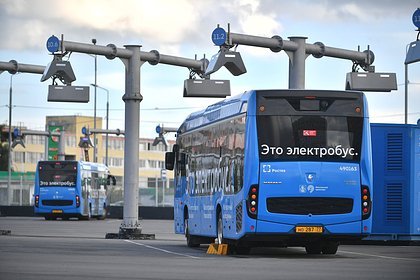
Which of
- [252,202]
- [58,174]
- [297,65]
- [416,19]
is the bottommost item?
[252,202]

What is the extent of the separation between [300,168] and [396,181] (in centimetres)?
830

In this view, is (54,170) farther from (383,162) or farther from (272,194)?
(272,194)

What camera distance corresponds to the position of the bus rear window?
2597 centimetres

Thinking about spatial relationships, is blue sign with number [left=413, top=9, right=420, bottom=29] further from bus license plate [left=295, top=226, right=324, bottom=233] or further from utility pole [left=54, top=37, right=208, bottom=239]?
utility pole [left=54, top=37, right=208, bottom=239]

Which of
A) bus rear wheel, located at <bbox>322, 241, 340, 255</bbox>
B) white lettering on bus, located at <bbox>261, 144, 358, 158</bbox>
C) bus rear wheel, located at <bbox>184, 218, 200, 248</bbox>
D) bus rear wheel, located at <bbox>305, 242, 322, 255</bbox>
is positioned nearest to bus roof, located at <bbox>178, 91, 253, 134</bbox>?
white lettering on bus, located at <bbox>261, 144, 358, 158</bbox>

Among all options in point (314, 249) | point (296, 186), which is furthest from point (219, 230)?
point (296, 186)

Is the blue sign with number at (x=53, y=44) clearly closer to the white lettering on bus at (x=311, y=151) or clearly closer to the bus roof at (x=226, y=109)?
the bus roof at (x=226, y=109)

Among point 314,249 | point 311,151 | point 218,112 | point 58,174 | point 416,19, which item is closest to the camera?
point 311,151

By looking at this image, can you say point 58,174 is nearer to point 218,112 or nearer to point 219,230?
point 218,112

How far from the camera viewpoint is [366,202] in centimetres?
2634

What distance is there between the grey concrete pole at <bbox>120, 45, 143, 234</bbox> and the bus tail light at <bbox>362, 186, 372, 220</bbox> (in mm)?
13441

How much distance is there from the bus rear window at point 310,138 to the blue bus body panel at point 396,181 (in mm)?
7280

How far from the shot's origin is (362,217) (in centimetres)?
2628

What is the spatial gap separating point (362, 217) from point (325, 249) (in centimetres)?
221
